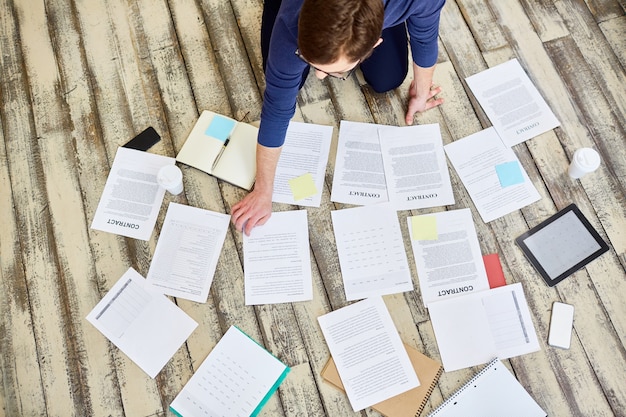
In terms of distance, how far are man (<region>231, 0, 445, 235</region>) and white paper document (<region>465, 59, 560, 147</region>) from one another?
19cm

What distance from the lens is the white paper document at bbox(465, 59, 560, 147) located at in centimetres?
185

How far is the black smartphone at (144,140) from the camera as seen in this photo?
1.85 metres

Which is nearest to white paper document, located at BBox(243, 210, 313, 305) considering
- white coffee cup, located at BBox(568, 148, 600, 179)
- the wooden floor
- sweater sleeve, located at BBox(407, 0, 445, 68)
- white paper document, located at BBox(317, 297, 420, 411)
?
the wooden floor

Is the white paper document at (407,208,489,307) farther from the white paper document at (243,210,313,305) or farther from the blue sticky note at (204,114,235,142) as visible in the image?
the blue sticky note at (204,114,235,142)

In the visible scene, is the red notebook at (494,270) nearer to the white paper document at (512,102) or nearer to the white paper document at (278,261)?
the white paper document at (512,102)

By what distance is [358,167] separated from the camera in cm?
181

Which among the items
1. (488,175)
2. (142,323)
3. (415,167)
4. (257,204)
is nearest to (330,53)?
(257,204)

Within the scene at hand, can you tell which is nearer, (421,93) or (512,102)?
(421,93)

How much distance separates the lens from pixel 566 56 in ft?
6.40

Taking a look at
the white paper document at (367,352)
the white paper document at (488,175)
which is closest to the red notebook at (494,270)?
the white paper document at (488,175)

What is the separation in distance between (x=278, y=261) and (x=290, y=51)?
718mm

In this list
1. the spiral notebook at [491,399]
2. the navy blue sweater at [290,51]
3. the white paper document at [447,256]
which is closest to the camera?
the navy blue sweater at [290,51]

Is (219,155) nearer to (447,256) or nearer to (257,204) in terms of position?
(257,204)

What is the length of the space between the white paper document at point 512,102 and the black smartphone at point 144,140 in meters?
1.16
